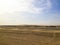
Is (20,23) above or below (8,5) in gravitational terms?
below

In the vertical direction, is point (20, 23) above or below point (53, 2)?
below

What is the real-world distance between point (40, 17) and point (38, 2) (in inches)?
3.5

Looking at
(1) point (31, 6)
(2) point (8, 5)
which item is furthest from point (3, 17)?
(1) point (31, 6)

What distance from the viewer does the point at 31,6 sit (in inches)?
31.3

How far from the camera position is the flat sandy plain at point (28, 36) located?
2.44ft

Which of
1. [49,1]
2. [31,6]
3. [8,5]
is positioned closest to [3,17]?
[8,5]

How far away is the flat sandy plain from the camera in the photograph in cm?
74

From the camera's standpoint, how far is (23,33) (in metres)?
0.79

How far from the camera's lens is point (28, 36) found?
30.8 inches

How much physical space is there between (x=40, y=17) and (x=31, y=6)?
8cm

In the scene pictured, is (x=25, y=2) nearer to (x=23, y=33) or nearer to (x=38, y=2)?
(x=38, y=2)

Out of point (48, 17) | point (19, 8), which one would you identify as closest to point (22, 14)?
point (19, 8)

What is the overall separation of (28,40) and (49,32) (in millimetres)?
132

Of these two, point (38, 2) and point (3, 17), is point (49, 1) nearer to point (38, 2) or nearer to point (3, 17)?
point (38, 2)
